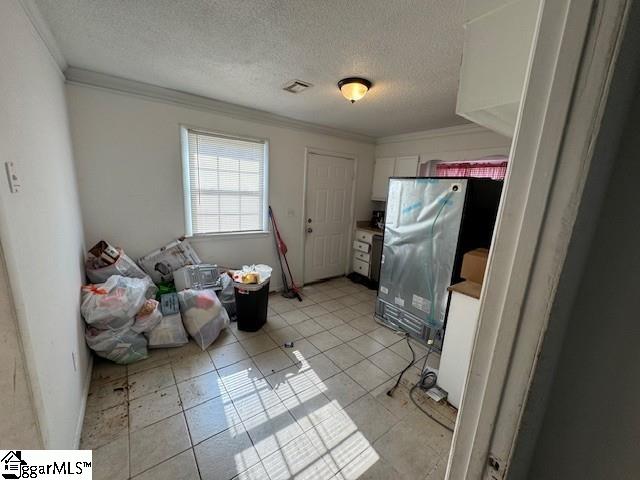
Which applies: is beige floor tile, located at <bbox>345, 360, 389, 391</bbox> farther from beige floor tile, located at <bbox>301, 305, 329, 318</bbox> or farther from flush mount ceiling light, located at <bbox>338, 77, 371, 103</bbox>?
flush mount ceiling light, located at <bbox>338, 77, 371, 103</bbox>

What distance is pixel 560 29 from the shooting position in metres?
0.37

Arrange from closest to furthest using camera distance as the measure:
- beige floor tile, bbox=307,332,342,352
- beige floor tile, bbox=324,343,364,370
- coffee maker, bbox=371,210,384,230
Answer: beige floor tile, bbox=324,343,364,370, beige floor tile, bbox=307,332,342,352, coffee maker, bbox=371,210,384,230

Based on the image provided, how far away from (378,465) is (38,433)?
1540 mm

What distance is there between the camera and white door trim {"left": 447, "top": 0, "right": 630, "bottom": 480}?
0.36 m

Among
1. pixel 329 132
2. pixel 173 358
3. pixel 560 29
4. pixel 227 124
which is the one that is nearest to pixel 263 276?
pixel 173 358

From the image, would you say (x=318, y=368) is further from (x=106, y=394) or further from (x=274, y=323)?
(x=106, y=394)

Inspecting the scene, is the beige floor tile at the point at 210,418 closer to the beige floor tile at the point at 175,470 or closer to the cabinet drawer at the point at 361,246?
the beige floor tile at the point at 175,470

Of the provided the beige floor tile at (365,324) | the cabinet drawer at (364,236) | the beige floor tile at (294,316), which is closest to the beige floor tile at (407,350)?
the beige floor tile at (365,324)

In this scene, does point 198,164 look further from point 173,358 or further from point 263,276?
point 173,358

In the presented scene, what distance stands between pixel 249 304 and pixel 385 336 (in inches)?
56.8

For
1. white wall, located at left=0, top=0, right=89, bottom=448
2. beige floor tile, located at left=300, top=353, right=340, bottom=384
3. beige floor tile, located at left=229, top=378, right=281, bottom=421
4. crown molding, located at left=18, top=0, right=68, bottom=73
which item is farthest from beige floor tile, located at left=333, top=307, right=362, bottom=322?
crown molding, located at left=18, top=0, right=68, bottom=73

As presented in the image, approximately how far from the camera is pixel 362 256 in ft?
13.9

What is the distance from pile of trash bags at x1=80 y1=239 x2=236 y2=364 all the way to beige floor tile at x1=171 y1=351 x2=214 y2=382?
0.14 metres

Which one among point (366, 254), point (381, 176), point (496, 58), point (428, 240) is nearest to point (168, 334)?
point (428, 240)
